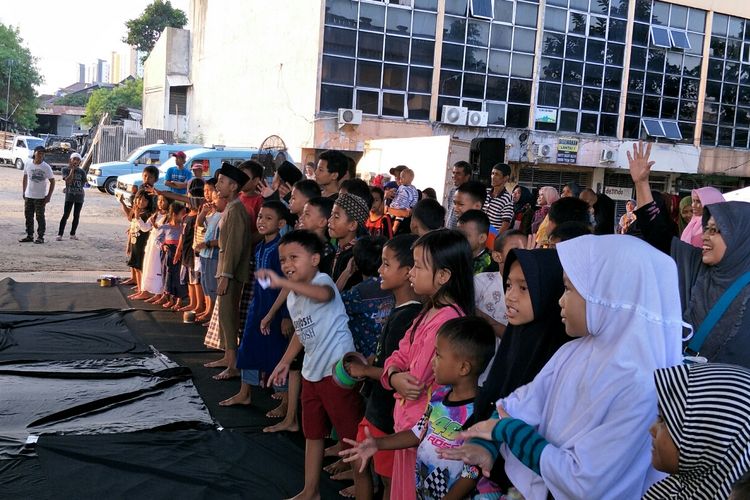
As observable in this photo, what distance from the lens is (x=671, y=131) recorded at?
→ 24.7 meters

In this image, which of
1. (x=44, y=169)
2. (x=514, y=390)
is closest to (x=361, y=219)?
(x=514, y=390)

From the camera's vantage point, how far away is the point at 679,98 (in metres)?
24.9

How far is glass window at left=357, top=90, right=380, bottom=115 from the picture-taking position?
70.4ft

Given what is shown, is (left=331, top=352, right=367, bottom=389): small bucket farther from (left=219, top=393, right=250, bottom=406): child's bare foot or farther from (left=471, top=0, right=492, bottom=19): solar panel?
(left=471, top=0, right=492, bottom=19): solar panel

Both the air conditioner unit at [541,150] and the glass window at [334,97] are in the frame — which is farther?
the air conditioner unit at [541,150]

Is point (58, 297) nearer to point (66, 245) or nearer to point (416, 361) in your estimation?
point (66, 245)

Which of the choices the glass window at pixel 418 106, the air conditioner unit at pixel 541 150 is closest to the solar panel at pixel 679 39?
the air conditioner unit at pixel 541 150

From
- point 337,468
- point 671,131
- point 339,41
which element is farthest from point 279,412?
point 671,131

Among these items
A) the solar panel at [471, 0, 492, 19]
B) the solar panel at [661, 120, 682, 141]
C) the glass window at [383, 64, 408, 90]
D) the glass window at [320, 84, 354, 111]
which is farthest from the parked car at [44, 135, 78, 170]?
the solar panel at [661, 120, 682, 141]

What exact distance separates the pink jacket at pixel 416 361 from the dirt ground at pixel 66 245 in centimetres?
821

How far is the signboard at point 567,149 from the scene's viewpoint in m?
23.3

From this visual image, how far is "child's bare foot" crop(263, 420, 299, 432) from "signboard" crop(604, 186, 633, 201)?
71.8ft

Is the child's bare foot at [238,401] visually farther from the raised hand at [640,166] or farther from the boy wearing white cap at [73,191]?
the boy wearing white cap at [73,191]

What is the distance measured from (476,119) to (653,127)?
670 centimetres
